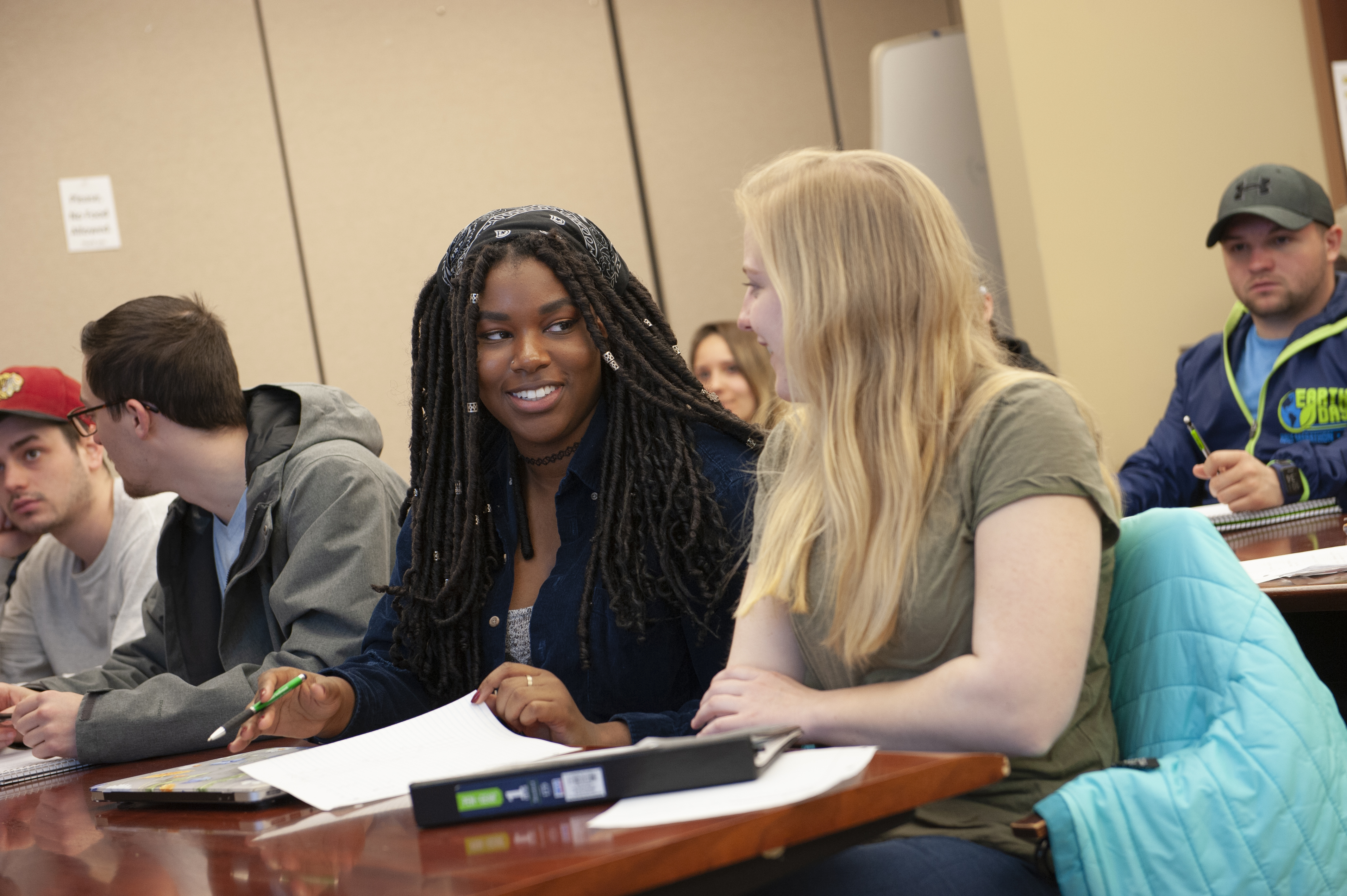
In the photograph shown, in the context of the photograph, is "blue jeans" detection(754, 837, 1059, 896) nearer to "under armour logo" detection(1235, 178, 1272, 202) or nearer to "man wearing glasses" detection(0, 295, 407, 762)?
"man wearing glasses" detection(0, 295, 407, 762)

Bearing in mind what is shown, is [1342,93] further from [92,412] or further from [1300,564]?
[92,412]

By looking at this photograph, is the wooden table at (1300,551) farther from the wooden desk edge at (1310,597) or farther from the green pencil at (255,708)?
the green pencil at (255,708)

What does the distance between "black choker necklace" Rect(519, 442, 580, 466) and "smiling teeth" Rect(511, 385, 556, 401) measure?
0.34 ft

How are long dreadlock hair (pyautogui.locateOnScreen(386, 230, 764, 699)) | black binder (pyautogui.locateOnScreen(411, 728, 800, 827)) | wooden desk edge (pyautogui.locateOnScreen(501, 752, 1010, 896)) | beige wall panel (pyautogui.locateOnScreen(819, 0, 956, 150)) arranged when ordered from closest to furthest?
wooden desk edge (pyautogui.locateOnScreen(501, 752, 1010, 896)) < black binder (pyautogui.locateOnScreen(411, 728, 800, 827)) < long dreadlock hair (pyautogui.locateOnScreen(386, 230, 764, 699)) < beige wall panel (pyautogui.locateOnScreen(819, 0, 956, 150))

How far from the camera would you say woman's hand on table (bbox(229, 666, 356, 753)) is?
1396 mm

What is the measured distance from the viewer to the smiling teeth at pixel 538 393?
171cm

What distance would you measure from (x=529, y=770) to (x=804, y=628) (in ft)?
1.40

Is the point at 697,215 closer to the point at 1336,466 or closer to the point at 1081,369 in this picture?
the point at 1081,369

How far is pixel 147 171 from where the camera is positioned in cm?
366

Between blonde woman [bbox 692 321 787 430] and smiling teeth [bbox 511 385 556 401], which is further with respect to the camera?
blonde woman [bbox 692 321 787 430]

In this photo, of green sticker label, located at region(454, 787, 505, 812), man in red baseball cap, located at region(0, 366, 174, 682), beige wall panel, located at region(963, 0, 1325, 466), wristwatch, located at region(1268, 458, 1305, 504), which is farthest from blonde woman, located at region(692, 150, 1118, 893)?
beige wall panel, located at region(963, 0, 1325, 466)

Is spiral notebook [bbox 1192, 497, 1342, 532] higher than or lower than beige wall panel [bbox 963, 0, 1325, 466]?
lower

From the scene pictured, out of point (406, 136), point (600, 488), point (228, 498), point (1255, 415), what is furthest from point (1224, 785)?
point (406, 136)

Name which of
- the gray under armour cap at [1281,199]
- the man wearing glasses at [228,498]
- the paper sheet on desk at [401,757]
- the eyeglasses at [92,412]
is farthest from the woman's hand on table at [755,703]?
the gray under armour cap at [1281,199]
